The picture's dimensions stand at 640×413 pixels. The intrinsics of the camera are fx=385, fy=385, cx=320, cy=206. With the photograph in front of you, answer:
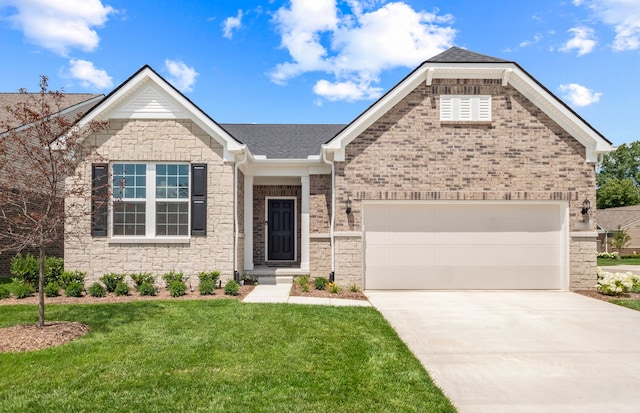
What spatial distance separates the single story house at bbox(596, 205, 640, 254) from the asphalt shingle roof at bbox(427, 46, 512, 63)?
1105 inches

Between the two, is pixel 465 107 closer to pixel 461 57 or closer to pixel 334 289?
pixel 461 57

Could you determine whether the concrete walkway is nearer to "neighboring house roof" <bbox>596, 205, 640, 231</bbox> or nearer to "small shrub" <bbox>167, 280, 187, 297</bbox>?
"small shrub" <bbox>167, 280, 187, 297</bbox>

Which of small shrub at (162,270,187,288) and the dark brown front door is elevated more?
the dark brown front door

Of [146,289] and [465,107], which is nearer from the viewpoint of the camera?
[146,289]

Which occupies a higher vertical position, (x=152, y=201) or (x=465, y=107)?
(x=465, y=107)

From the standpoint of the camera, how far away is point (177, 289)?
918 centimetres

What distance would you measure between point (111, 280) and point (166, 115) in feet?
14.7

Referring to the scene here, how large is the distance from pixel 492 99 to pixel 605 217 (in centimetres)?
3348

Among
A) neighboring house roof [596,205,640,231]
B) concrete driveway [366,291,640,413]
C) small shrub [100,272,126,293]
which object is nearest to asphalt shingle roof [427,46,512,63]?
concrete driveway [366,291,640,413]

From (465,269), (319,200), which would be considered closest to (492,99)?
(465,269)

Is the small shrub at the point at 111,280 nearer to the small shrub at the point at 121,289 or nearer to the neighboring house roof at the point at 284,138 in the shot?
the small shrub at the point at 121,289

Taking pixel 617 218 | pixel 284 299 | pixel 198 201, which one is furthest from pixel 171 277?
pixel 617 218

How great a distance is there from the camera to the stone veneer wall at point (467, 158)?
10.4 m

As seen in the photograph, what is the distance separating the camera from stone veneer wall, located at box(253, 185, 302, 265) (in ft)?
43.0
